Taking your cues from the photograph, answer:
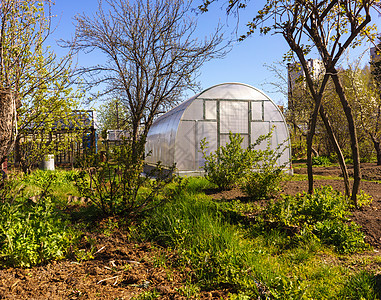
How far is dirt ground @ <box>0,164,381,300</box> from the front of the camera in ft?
8.02

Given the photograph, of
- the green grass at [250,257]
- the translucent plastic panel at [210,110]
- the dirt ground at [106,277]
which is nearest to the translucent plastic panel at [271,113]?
the translucent plastic panel at [210,110]

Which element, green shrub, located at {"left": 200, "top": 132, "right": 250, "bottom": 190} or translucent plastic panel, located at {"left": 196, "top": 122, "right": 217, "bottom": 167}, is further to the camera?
translucent plastic panel, located at {"left": 196, "top": 122, "right": 217, "bottom": 167}

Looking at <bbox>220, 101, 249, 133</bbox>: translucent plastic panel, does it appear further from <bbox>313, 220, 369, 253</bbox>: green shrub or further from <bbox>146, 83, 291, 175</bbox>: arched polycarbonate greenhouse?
<bbox>313, 220, 369, 253</bbox>: green shrub

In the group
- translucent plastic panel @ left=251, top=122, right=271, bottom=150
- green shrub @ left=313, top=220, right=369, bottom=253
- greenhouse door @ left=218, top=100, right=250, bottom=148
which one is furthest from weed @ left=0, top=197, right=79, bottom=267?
translucent plastic panel @ left=251, top=122, right=271, bottom=150

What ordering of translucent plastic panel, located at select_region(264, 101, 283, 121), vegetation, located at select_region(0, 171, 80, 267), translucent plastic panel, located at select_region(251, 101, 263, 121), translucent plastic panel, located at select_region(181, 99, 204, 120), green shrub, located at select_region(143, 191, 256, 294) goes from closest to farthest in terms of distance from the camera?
green shrub, located at select_region(143, 191, 256, 294)
vegetation, located at select_region(0, 171, 80, 267)
translucent plastic panel, located at select_region(181, 99, 204, 120)
translucent plastic panel, located at select_region(251, 101, 263, 121)
translucent plastic panel, located at select_region(264, 101, 283, 121)

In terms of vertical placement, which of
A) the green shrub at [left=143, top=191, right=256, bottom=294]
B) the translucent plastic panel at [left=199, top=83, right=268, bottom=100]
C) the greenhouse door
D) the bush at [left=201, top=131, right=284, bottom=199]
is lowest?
the green shrub at [left=143, top=191, right=256, bottom=294]

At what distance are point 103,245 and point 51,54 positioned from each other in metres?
7.11

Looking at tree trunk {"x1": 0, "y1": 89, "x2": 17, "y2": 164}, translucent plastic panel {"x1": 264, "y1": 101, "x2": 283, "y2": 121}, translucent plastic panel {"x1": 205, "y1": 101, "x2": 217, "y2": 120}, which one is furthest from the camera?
translucent plastic panel {"x1": 264, "y1": 101, "x2": 283, "y2": 121}

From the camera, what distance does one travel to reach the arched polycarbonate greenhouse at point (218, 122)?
33.5 feet

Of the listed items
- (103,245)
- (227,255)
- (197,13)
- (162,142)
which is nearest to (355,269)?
(227,255)

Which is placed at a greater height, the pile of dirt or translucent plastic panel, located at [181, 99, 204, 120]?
translucent plastic panel, located at [181, 99, 204, 120]

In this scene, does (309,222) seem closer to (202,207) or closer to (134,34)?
(202,207)

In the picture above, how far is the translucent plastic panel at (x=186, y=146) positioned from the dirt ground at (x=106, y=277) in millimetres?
6554

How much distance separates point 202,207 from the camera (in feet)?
14.2
